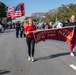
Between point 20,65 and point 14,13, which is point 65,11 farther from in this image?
point 20,65

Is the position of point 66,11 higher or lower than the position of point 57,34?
lower

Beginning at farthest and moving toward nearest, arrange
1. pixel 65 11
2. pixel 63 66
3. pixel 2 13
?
pixel 65 11 → pixel 2 13 → pixel 63 66

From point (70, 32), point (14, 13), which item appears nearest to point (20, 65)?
point (70, 32)

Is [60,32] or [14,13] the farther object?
[14,13]

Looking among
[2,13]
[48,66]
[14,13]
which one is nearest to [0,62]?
[48,66]

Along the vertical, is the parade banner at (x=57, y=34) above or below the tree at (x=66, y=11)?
above

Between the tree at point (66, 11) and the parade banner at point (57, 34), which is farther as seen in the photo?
the tree at point (66, 11)

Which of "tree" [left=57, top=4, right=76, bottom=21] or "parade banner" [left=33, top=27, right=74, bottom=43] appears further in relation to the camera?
"tree" [left=57, top=4, right=76, bottom=21]

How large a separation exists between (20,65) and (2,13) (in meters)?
80.9

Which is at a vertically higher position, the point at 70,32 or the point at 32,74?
the point at 70,32

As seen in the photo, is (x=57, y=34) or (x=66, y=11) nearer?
(x=57, y=34)

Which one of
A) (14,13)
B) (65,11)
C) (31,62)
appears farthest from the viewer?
(65,11)

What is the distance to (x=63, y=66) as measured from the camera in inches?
376

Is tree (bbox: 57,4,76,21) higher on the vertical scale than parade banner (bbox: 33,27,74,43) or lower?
lower
